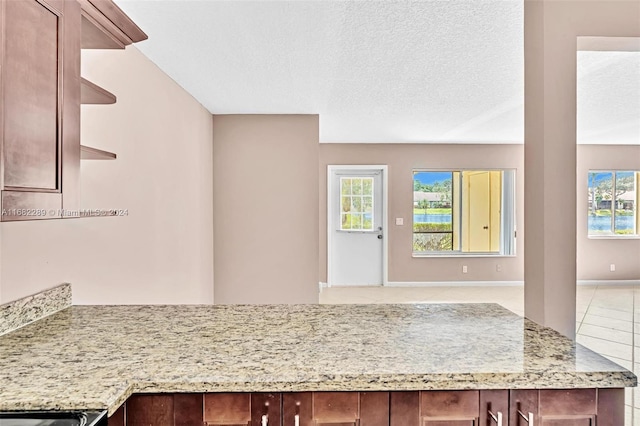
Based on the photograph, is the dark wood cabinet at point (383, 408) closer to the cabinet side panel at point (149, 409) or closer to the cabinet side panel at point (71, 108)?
the cabinet side panel at point (149, 409)

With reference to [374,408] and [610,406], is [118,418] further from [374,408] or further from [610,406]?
[610,406]

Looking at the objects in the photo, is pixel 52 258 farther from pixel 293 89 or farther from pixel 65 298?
pixel 293 89

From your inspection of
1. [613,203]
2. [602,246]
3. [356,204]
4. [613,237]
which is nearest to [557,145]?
[356,204]

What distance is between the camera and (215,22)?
7.41ft

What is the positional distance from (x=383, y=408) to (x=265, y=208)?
11.9 feet

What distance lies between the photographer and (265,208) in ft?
15.1

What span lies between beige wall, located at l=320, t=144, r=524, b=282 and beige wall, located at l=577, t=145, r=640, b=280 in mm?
1032

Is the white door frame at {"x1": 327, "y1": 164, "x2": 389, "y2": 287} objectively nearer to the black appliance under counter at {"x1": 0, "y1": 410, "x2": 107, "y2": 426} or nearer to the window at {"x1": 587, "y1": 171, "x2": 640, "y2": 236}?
the window at {"x1": 587, "y1": 171, "x2": 640, "y2": 236}

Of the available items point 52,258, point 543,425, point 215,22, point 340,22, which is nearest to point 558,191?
point 543,425

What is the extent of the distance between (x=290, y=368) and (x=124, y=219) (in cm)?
179

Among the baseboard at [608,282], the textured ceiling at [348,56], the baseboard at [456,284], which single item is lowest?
the baseboard at [456,284]

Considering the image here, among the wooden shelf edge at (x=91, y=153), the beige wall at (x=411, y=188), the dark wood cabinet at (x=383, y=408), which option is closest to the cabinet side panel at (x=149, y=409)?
the dark wood cabinet at (x=383, y=408)

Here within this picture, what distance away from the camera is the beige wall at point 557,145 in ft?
5.99

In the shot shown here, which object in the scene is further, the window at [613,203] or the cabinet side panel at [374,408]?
the window at [613,203]
